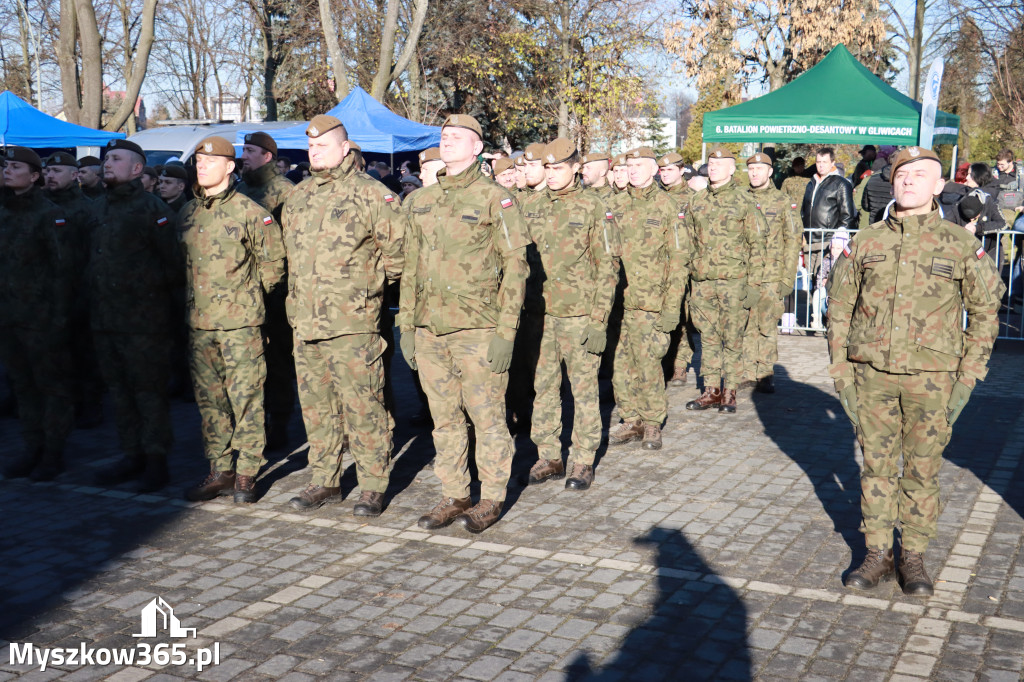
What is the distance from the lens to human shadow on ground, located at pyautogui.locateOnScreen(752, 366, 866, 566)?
625 centimetres

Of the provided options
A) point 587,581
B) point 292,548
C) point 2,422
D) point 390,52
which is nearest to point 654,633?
point 587,581

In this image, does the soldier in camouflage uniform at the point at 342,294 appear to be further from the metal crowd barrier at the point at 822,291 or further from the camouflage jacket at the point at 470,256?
the metal crowd barrier at the point at 822,291

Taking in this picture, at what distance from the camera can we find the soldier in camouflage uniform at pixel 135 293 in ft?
21.8

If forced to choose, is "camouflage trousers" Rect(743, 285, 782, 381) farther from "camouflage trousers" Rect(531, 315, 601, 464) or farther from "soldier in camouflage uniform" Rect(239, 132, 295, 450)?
"soldier in camouflage uniform" Rect(239, 132, 295, 450)

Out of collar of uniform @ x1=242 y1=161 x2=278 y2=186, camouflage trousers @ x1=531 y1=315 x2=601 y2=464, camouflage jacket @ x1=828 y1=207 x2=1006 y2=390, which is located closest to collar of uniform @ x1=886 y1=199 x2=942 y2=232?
camouflage jacket @ x1=828 y1=207 x2=1006 y2=390

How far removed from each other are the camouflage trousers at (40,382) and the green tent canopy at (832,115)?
10672mm

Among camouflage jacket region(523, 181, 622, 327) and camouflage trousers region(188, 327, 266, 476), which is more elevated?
→ camouflage jacket region(523, 181, 622, 327)

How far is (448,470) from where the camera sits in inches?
240

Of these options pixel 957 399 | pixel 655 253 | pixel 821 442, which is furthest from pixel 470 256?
pixel 821 442

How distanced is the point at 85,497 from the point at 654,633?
13.3 ft

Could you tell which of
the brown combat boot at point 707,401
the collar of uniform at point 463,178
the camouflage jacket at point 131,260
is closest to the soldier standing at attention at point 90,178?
the camouflage jacket at point 131,260

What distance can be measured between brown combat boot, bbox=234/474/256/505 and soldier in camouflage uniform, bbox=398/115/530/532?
1236 mm

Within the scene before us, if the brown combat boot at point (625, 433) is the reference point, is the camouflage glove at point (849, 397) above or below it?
above

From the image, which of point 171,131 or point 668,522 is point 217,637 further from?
point 171,131
